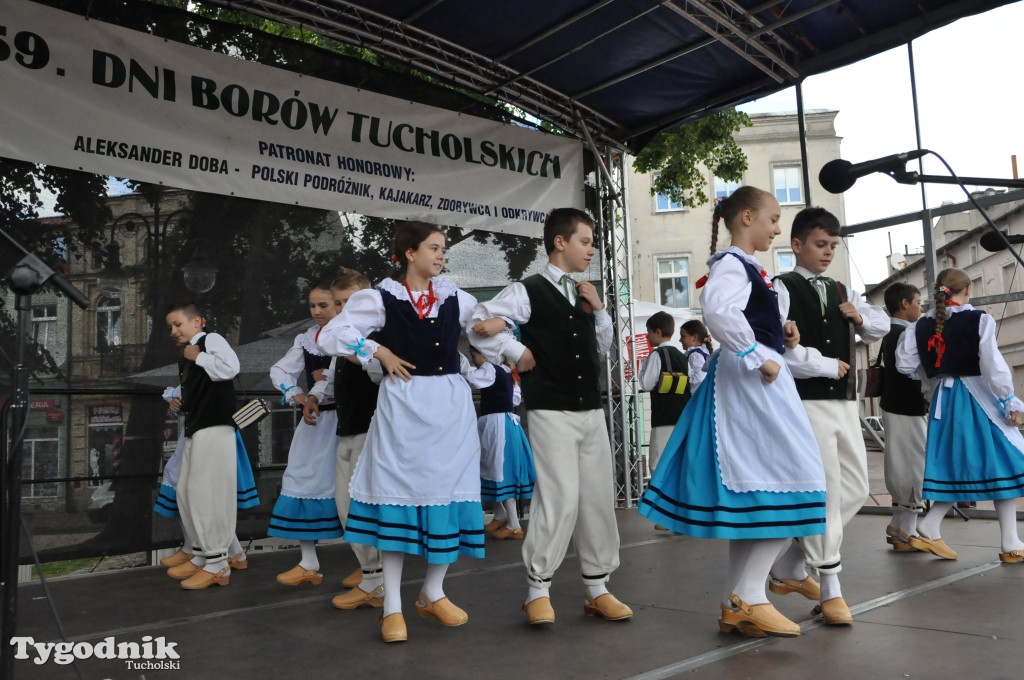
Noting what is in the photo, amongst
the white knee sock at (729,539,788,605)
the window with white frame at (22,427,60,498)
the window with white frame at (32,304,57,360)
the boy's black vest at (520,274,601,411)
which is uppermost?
the window with white frame at (32,304,57,360)

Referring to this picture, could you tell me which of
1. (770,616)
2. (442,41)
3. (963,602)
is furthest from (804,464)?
(442,41)

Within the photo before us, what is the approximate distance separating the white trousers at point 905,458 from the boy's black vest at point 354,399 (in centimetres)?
328

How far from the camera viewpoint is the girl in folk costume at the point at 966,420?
189 inches

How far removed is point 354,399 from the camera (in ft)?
14.6

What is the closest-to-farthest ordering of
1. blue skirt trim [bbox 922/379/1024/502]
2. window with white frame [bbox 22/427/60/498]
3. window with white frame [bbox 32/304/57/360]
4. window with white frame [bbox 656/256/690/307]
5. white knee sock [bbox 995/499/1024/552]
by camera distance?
1. white knee sock [bbox 995/499/1024/552]
2. blue skirt trim [bbox 922/379/1024/502]
3. window with white frame [bbox 22/427/60/498]
4. window with white frame [bbox 32/304/57/360]
5. window with white frame [bbox 656/256/690/307]

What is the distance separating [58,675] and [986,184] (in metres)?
3.89

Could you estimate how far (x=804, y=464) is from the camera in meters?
3.13

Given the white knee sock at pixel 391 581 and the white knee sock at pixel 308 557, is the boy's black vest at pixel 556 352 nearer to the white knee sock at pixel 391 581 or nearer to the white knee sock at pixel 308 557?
the white knee sock at pixel 391 581

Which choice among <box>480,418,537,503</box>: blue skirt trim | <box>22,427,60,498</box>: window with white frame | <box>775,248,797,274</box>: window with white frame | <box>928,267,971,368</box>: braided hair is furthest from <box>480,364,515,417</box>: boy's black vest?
<box>775,248,797,274</box>: window with white frame

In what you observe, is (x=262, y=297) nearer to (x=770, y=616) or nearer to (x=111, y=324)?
(x=111, y=324)

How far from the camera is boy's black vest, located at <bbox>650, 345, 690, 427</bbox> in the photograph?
6.94 m

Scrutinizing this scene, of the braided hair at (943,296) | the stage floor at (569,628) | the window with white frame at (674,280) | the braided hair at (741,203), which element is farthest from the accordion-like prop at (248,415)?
the window with white frame at (674,280)

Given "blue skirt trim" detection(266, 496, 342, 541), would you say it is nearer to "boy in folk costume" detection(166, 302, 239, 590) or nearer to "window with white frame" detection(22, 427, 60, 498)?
"boy in folk costume" detection(166, 302, 239, 590)

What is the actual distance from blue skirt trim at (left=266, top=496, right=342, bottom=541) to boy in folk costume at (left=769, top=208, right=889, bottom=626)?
2.45 m
